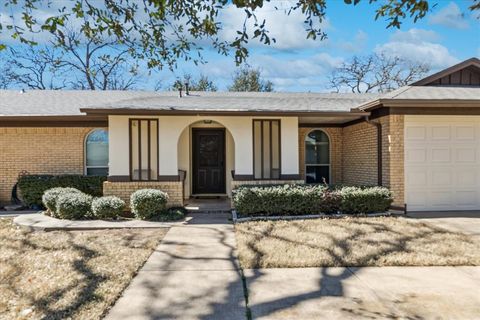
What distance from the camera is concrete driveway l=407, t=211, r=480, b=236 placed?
24.2 ft

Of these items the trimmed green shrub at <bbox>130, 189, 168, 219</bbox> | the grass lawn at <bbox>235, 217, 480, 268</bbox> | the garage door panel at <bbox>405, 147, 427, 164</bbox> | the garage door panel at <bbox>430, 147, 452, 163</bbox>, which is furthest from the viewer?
the garage door panel at <bbox>430, 147, 452, 163</bbox>

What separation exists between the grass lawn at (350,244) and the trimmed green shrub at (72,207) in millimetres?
3786

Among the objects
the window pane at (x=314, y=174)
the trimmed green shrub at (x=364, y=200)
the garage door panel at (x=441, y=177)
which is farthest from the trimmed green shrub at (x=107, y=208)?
the garage door panel at (x=441, y=177)

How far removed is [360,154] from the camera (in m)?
11.1

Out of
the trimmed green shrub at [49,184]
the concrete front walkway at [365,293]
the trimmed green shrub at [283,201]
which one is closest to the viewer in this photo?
the concrete front walkway at [365,293]

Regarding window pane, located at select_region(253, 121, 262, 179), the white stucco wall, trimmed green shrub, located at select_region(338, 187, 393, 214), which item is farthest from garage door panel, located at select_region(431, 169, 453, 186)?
window pane, located at select_region(253, 121, 262, 179)

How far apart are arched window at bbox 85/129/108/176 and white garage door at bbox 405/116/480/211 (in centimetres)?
904

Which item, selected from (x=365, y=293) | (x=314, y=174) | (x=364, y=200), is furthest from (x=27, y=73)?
(x=365, y=293)

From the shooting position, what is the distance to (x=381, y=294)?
4152 millimetres

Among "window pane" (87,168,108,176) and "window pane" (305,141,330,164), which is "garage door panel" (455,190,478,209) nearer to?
"window pane" (305,141,330,164)

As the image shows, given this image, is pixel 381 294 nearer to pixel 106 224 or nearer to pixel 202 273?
pixel 202 273

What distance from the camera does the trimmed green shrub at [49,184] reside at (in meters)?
10.6

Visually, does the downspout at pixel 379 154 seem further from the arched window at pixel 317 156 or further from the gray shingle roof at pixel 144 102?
the arched window at pixel 317 156

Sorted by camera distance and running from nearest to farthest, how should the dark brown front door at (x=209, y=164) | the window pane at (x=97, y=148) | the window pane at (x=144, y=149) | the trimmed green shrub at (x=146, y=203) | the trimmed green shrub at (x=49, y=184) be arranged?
the trimmed green shrub at (x=146, y=203)
the window pane at (x=144, y=149)
the trimmed green shrub at (x=49, y=184)
the window pane at (x=97, y=148)
the dark brown front door at (x=209, y=164)
